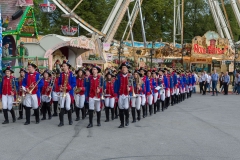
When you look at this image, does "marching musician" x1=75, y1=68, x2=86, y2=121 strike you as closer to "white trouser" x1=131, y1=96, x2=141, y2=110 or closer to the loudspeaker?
"white trouser" x1=131, y1=96, x2=141, y2=110

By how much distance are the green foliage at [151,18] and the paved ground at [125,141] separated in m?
27.4

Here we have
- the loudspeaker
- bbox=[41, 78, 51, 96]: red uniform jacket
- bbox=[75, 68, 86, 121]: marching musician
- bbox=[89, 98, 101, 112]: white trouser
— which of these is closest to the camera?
bbox=[89, 98, 101, 112]: white trouser

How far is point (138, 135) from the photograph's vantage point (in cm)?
898

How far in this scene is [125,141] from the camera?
8.17 metres

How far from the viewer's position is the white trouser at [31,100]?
1061 cm

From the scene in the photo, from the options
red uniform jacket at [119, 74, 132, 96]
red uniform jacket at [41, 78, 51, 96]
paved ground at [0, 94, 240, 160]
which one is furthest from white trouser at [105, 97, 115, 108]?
red uniform jacket at [41, 78, 51, 96]

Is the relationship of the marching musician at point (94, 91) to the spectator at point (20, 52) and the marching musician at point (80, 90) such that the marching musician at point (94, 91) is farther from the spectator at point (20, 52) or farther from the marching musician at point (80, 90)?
→ the spectator at point (20, 52)

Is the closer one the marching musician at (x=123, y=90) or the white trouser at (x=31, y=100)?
the marching musician at (x=123, y=90)

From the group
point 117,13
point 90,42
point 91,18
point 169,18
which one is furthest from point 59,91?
point 169,18

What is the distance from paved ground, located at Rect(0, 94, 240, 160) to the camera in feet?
22.5

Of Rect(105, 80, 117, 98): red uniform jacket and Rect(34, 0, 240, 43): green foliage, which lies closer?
Rect(105, 80, 117, 98): red uniform jacket

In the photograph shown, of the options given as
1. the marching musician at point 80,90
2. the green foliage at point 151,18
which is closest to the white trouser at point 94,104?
the marching musician at point 80,90

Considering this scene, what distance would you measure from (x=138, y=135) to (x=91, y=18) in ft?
98.7

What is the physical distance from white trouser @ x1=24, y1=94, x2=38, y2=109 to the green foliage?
26.6m
